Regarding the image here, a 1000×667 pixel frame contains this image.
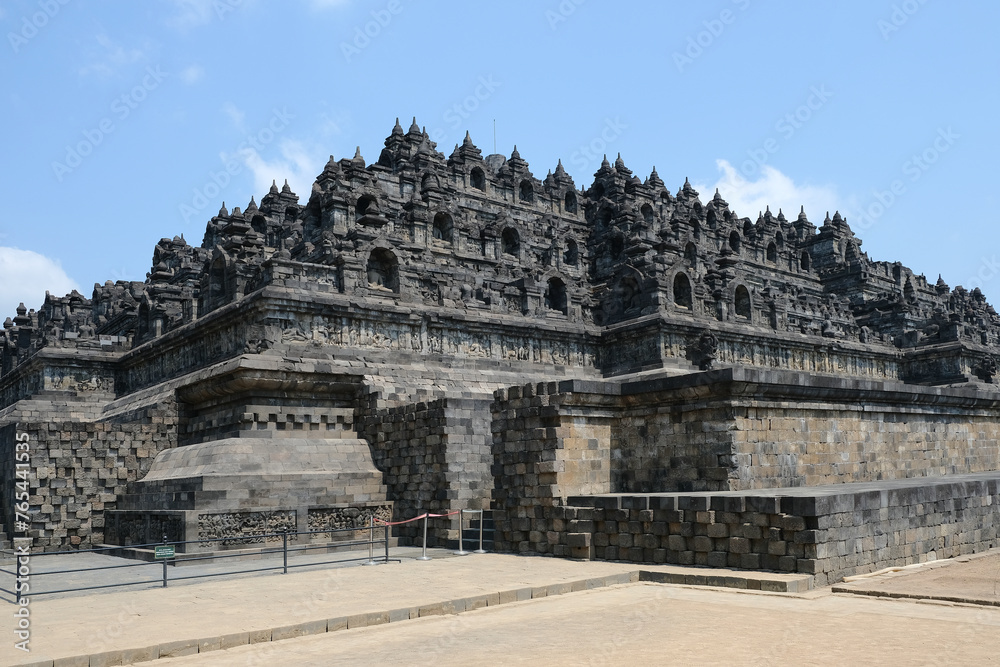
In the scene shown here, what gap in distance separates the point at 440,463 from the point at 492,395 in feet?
14.9

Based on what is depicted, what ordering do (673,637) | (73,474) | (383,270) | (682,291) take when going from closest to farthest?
1. (673,637)
2. (73,474)
3. (383,270)
4. (682,291)

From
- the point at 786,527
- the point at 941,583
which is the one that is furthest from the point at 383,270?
the point at 941,583

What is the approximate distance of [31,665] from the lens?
8258 millimetres

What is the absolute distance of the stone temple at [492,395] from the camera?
49.8 feet

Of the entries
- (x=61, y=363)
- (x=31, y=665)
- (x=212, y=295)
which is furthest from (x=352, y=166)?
(x=31, y=665)

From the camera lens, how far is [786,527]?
39.6 feet

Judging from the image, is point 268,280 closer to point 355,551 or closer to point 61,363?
point 355,551

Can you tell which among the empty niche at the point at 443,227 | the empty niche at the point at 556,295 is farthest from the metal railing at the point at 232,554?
the empty niche at the point at 443,227

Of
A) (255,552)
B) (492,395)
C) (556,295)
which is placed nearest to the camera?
(255,552)

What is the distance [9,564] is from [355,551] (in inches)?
311

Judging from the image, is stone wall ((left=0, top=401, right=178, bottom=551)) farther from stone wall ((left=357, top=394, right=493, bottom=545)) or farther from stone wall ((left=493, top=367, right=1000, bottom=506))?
stone wall ((left=493, top=367, right=1000, bottom=506))

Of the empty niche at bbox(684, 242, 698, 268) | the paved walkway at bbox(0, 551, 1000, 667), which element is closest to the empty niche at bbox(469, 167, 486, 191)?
the empty niche at bbox(684, 242, 698, 268)

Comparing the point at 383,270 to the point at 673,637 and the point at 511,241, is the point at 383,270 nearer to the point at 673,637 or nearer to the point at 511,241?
the point at 511,241

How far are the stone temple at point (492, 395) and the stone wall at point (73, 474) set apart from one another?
0.06 meters
